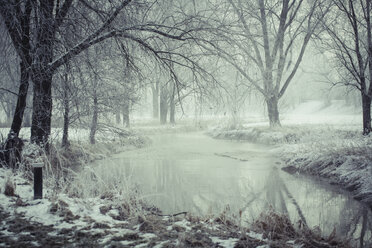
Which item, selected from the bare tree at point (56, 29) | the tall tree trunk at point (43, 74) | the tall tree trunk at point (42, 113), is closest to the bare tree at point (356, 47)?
the bare tree at point (56, 29)

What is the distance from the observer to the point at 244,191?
729 cm

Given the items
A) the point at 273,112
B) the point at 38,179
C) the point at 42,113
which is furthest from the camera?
the point at 273,112

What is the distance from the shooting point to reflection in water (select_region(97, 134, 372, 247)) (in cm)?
544

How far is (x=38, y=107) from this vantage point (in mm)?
7074

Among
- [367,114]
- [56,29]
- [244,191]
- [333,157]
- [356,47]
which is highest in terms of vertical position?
[356,47]

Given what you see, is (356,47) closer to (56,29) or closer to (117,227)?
(56,29)

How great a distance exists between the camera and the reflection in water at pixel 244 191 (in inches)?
214

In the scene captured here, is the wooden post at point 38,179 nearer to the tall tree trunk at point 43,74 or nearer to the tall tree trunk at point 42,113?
the tall tree trunk at point 43,74

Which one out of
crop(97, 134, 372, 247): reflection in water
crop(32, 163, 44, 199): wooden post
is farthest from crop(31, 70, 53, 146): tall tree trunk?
crop(32, 163, 44, 199): wooden post

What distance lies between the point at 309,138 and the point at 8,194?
10632mm

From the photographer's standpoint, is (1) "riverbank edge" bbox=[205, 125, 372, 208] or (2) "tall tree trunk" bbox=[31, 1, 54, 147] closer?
(2) "tall tree trunk" bbox=[31, 1, 54, 147]

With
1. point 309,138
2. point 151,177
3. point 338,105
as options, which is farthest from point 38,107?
point 338,105

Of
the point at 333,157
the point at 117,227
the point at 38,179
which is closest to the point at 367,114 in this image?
the point at 333,157

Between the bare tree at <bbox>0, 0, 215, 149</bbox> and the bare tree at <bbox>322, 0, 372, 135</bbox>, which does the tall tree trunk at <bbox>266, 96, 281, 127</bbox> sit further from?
the bare tree at <bbox>0, 0, 215, 149</bbox>
